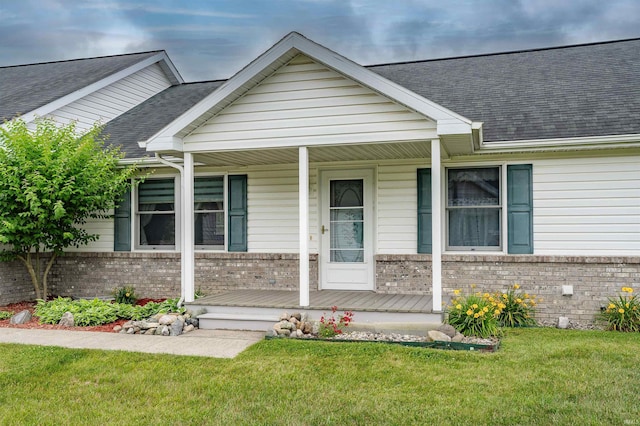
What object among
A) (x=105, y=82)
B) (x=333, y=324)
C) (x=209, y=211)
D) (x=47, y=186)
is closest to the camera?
(x=333, y=324)

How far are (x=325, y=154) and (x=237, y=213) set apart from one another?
2217 mm

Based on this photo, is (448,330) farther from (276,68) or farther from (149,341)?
(276,68)

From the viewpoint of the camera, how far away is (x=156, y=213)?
1045cm

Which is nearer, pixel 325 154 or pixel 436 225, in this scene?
pixel 436 225

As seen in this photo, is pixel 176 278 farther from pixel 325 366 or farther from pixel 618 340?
pixel 618 340

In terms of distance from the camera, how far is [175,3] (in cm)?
2059

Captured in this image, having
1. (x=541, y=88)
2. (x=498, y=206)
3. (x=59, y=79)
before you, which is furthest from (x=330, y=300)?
(x=59, y=79)

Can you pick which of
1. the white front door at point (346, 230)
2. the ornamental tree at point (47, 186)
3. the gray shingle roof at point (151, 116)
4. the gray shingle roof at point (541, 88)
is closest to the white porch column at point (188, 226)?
the ornamental tree at point (47, 186)

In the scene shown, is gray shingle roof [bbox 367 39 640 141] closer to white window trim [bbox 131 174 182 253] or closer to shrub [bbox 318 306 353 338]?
shrub [bbox 318 306 353 338]

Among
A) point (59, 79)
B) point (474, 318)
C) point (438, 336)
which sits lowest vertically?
point (438, 336)

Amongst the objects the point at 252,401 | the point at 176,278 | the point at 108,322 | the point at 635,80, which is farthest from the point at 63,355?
the point at 635,80

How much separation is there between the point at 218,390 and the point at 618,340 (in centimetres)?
495

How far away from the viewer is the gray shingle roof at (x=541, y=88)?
337 inches

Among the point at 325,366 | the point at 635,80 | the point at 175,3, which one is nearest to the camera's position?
the point at 325,366
